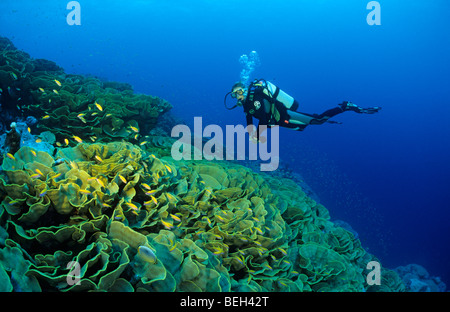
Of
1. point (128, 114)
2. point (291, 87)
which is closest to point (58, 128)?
point (128, 114)

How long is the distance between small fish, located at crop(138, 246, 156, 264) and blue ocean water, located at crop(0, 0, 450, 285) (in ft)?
98.9

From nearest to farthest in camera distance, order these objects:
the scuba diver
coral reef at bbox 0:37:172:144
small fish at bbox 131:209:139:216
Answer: small fish at bbox 131:209:139:216, coral reef at bbox 0:37:172:144, the scuba diver

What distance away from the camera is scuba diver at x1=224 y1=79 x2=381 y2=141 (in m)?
6.60

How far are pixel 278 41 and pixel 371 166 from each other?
62795 millimetres

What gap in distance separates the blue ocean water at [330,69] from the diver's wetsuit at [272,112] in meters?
25.4

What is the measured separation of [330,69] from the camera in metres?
118

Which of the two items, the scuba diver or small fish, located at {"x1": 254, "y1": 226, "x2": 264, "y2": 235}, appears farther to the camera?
the scuba diver

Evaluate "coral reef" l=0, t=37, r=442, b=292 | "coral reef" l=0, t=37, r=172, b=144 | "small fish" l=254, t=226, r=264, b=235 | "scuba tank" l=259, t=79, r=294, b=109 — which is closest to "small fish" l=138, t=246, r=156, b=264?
"coral reef" l=0, t=37, r=442, b=292

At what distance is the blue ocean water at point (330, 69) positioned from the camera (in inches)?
1875

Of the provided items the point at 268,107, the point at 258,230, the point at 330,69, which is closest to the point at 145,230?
the point at 258,230

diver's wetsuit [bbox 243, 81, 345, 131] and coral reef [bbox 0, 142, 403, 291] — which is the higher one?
diver's wetsuit [bbox 243, 81, 345, 131]

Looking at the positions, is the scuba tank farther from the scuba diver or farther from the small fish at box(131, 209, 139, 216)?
the small fish at box(131, 209, 139, 216)

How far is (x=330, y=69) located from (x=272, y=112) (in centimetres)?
12897

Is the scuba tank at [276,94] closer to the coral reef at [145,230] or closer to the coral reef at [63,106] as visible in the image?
the coral reef at [145,230]
